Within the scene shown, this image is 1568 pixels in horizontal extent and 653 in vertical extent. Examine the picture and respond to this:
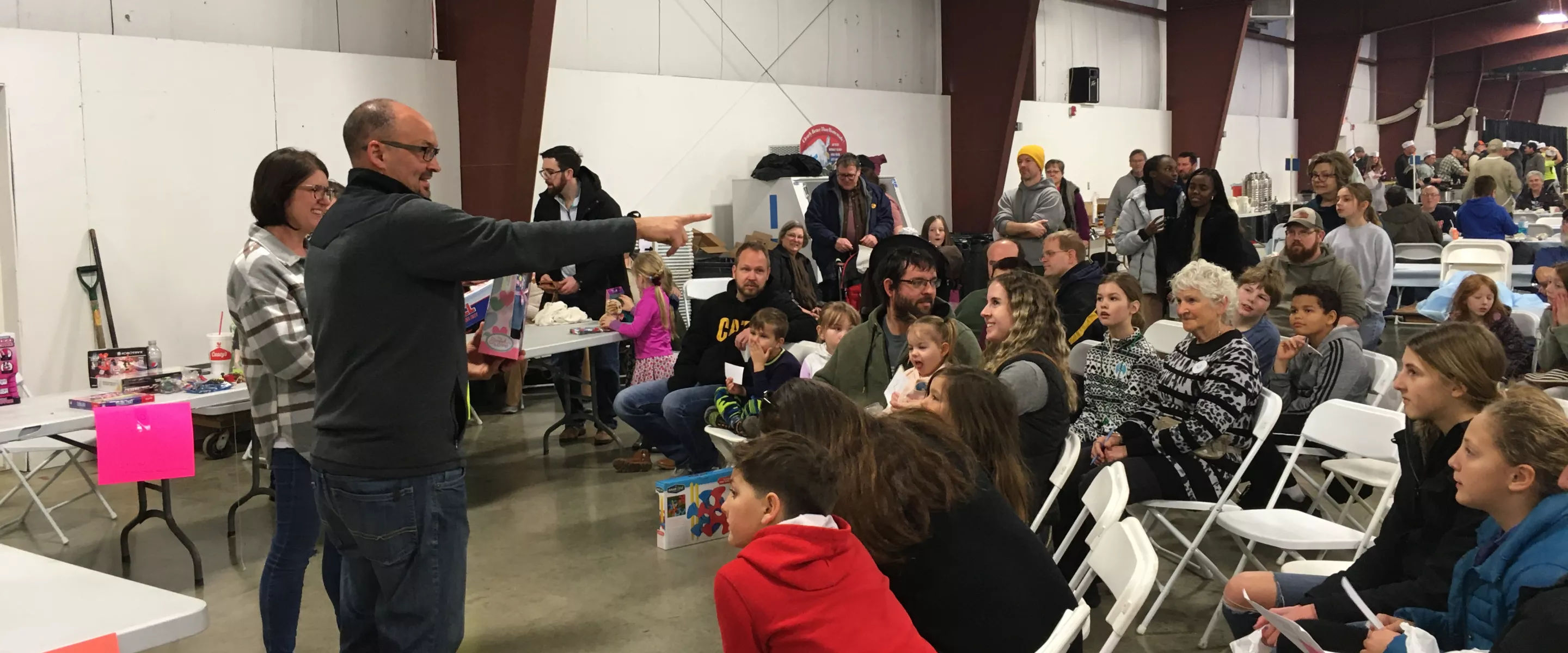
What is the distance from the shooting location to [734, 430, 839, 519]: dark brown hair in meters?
1.96

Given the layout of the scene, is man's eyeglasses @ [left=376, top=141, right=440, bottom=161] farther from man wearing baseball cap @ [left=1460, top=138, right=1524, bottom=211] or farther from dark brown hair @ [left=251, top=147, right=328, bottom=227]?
man wearing baseball cap @ [left=1460, top=138, right=1524, bottom=211]

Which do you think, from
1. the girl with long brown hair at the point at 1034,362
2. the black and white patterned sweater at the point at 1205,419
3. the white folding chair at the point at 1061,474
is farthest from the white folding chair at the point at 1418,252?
the white folding chair at the point at 1061,474

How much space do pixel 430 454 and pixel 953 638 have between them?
3.65 ft

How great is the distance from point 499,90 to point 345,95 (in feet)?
3.28

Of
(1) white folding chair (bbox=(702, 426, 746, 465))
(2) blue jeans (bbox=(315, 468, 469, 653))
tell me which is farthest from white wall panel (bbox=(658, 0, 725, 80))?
(2) blue jeans (bbox=(315, 468, 469, 653))

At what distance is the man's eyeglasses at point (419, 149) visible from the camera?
7.52ft

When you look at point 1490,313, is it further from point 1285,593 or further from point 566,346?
point 566,346

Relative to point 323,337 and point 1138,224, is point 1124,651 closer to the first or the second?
point 323,337

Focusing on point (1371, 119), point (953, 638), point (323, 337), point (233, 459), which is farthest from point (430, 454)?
point (1371, 119)

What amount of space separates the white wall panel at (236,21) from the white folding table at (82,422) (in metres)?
2.95

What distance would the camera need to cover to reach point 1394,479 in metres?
3.15

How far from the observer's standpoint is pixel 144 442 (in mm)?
3723

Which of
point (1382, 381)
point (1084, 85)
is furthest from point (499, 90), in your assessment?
point (1084, 85)

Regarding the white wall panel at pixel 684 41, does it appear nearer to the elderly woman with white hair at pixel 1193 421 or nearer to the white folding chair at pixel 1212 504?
the elderly woman with white hair at pixel 1193 421
